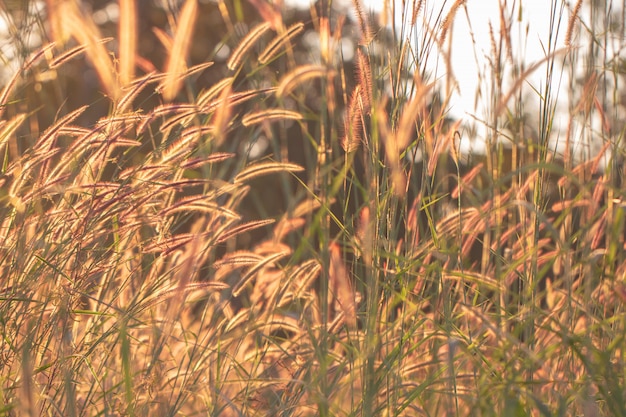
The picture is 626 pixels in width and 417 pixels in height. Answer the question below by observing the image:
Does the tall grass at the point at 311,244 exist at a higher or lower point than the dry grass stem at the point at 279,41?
lower

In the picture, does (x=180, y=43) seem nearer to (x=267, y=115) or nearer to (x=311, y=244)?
(x=267, y=115)

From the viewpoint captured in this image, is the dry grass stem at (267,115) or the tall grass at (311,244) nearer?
→ the tall grass at (311,244)

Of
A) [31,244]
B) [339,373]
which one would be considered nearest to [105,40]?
[31,244]

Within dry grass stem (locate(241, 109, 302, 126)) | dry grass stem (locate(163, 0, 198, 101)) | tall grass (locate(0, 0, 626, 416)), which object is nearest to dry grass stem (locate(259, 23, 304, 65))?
tall grass (locate(0, 0, 626, 416))

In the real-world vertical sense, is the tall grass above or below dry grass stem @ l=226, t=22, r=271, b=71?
below

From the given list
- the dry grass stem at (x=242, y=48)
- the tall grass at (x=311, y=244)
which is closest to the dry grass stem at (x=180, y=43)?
the tall grass at (x=311, y=244)

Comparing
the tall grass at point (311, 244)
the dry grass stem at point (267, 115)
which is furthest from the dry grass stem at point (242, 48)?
the dry grass stem at point (267, 115)

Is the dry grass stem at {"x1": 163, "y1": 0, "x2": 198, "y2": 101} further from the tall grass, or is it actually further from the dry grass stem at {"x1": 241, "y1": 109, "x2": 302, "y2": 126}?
the dry grass stem at {"x1": 241, "y1": 109, "x2": 302, "y2": 126}

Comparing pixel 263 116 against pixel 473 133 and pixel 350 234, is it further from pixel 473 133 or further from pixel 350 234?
pixel 473 133

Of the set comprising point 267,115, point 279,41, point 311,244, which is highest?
point 279,41

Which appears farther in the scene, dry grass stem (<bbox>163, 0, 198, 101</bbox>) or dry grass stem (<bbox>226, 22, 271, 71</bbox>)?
dry grass stem (<bbox>226, 22, 271, 71</bbox>)

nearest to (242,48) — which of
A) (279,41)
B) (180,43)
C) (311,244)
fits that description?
(279,41)

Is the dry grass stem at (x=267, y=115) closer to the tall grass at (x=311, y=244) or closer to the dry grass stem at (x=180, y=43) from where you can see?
the tall grass at (x=311, y=244)

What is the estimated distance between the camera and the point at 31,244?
1956 millimetres
